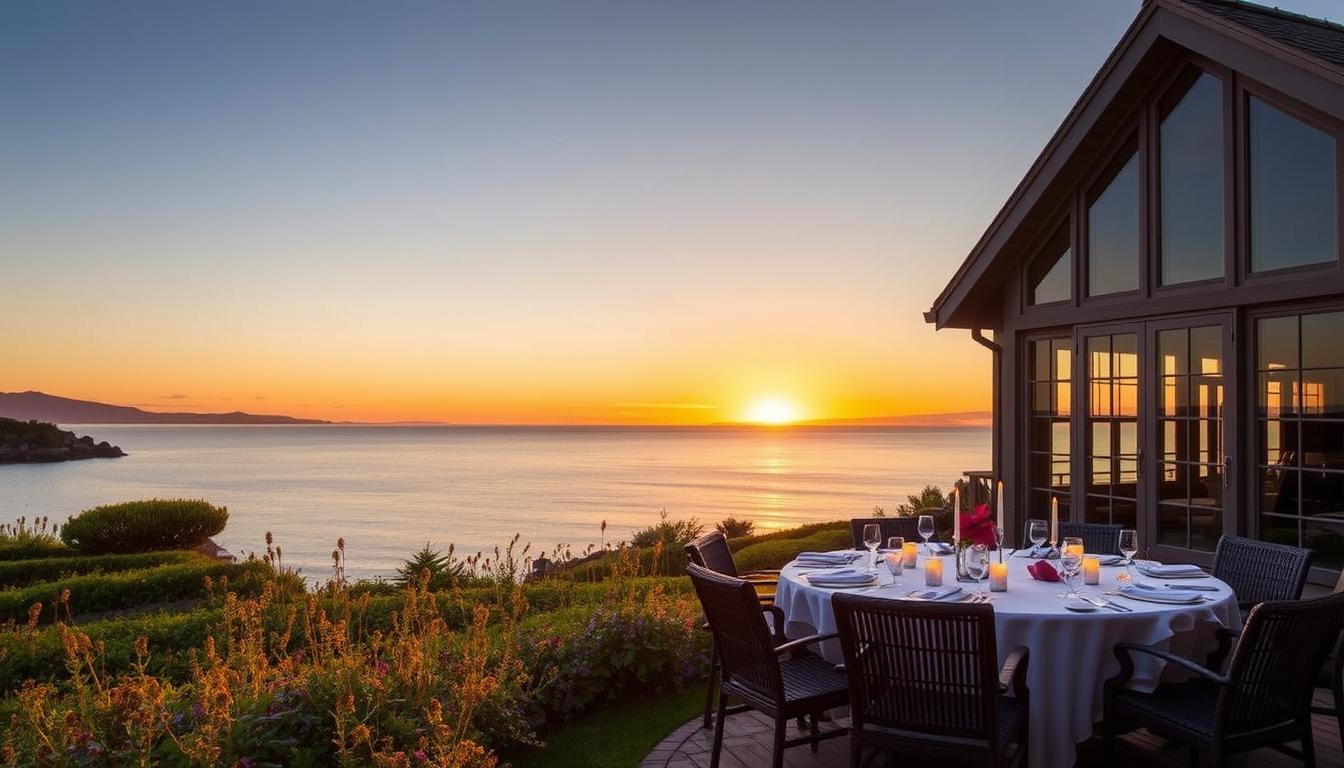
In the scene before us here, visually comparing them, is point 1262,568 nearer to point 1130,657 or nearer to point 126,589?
point 1130,657

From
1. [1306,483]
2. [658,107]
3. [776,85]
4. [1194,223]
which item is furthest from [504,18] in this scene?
[1306,483]

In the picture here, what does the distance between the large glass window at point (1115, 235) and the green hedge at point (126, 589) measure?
7999mm

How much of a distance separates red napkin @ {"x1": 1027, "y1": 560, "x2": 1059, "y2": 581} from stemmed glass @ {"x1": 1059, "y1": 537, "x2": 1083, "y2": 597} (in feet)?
0.18

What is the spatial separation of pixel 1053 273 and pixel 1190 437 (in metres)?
2.13

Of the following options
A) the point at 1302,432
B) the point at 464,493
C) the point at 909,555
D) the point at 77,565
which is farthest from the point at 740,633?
the point at 464,493

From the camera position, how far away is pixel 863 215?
52.3ft

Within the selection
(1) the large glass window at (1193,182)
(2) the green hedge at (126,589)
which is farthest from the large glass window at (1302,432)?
(2) the green hedge at (126,589)

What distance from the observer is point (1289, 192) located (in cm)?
607

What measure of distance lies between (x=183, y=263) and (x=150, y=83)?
20.3ft

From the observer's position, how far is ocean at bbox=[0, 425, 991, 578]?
2261 centimetres

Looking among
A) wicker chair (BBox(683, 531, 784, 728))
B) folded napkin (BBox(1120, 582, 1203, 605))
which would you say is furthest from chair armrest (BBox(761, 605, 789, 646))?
folded napkin (BBox(1120, 582, 1203, 605))

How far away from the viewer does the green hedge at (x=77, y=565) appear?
9625 millimetres

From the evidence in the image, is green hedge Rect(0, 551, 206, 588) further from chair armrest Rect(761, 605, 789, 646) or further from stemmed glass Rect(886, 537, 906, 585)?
stemmed glass Rect(886, 537, 906, 585)

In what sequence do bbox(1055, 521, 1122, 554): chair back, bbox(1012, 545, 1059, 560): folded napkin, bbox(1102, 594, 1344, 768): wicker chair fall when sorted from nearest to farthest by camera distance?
bbox(1102, 594, 1344, 768): wicker chair → bbox(1012, 545, 1059, 560): folded napkin → bbox(1055, 521, 1122, 554): chair back
